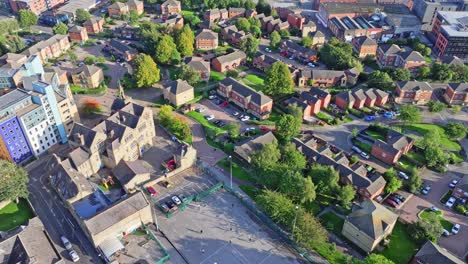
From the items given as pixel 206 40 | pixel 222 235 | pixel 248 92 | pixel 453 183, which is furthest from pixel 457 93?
pixel 206 40

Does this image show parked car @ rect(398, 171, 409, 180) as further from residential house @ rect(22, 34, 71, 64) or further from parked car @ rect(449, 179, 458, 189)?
residential house @ rect(22, 34, 71, 64)

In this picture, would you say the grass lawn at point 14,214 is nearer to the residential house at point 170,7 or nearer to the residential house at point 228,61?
the residential house at point 228,61

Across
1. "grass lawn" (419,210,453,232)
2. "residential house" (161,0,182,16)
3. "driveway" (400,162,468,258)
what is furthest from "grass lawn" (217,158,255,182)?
"residential house" (161,0,182,16)

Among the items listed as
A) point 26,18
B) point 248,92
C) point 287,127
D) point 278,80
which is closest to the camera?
point 287,127

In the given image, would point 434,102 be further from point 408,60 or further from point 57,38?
point 57,38

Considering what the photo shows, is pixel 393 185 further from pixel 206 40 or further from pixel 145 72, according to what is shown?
pixel 206 40

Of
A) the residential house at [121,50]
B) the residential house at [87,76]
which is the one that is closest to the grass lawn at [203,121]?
the residential house at [87,76]
